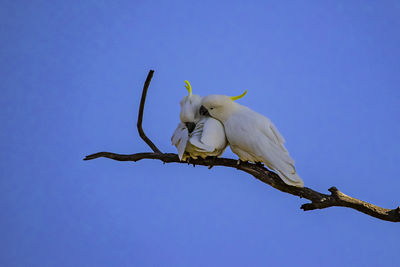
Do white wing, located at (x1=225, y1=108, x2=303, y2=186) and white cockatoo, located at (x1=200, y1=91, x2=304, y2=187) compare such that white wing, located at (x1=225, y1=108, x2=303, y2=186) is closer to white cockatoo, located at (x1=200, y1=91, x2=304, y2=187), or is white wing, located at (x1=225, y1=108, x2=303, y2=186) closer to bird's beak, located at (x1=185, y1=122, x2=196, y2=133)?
white cockatoo, located at (x1=200, y1=91, x2=304, y2=187)

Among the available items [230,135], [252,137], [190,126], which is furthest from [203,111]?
[252,137]

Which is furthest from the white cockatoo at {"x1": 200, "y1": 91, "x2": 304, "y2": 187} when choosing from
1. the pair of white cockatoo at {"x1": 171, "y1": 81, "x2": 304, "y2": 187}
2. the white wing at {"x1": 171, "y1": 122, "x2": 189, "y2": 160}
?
the white wing at {"x1": 171, "y1": 122, "x2": 189, "y2": 160}

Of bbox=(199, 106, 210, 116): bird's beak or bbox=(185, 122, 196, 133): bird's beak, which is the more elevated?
bbox=(199, 106, 210, 116): bird's beak

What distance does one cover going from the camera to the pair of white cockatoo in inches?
82.0

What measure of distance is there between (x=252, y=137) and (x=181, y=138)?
13.0 inches

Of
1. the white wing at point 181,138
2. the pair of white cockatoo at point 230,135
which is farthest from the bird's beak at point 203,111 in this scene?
the white wing at point 181,138

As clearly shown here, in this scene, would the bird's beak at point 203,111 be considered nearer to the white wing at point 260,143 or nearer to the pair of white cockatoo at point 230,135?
the pair of white cockatoo at point 230,135

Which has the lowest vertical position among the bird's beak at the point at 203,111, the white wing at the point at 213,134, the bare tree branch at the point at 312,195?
the bare tree branch at the point at 312,195

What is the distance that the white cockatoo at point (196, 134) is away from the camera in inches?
83.5

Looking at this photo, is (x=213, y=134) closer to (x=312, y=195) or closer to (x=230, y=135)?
(x=230, y=135)

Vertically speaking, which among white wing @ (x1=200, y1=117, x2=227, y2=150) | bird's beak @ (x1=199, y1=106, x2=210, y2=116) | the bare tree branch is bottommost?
the bare tree branch

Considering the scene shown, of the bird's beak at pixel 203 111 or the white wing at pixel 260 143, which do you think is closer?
the white wing at pixel 260 143

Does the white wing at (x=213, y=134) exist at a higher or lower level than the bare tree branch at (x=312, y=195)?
higher

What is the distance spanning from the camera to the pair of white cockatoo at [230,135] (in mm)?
2082
